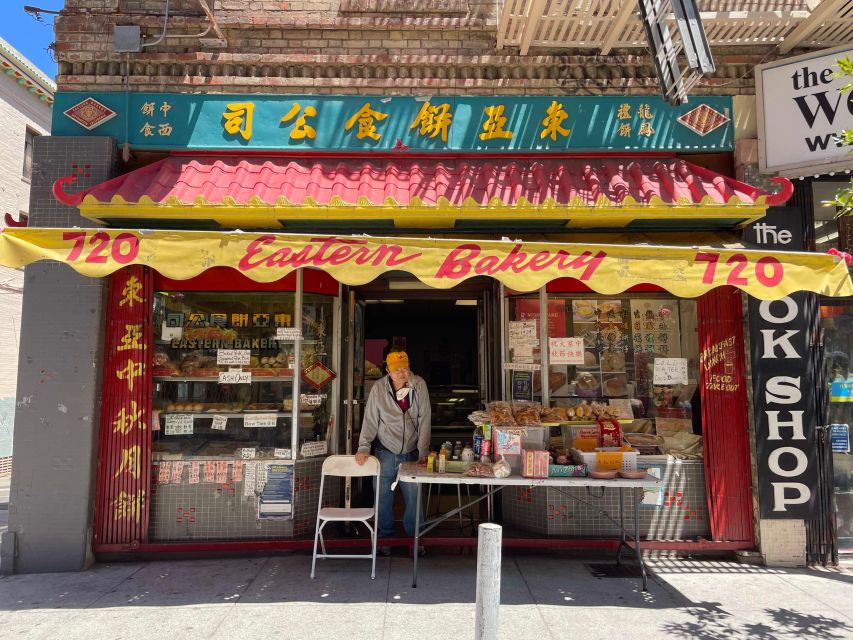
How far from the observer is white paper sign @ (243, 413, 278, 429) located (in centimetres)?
595

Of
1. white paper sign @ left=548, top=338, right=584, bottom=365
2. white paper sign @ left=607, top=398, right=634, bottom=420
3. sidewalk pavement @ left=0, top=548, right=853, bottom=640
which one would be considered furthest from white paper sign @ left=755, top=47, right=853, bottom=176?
sidewalk pavement @ left=0, top=548, right=853, bottom=640

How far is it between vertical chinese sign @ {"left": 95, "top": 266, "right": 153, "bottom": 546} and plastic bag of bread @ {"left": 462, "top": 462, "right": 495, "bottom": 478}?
10.7ft

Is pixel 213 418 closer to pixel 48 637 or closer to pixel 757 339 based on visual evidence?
pixel 48 637

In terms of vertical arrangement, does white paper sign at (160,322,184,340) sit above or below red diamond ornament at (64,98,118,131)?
below

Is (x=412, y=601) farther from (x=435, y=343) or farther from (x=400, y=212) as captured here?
(x=435, y=343)

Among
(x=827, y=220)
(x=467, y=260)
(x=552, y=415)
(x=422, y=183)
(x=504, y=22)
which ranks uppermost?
(x=504, y=22)

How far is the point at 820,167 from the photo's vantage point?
5574mm

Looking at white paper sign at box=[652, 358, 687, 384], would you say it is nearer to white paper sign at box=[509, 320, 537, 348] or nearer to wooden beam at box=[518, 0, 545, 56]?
white paper sign at box=[509, 320, 537, 348]

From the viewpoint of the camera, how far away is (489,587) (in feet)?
10.0

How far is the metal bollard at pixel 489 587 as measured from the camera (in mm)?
3039

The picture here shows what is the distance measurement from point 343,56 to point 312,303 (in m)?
2.70

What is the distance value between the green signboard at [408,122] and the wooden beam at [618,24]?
1.73 feet

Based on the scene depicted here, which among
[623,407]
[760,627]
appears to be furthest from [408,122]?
[760,627]

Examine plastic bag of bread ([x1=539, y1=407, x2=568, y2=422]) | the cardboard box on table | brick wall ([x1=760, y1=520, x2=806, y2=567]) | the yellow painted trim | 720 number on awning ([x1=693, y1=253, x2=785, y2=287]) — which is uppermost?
the yellow painted trim
